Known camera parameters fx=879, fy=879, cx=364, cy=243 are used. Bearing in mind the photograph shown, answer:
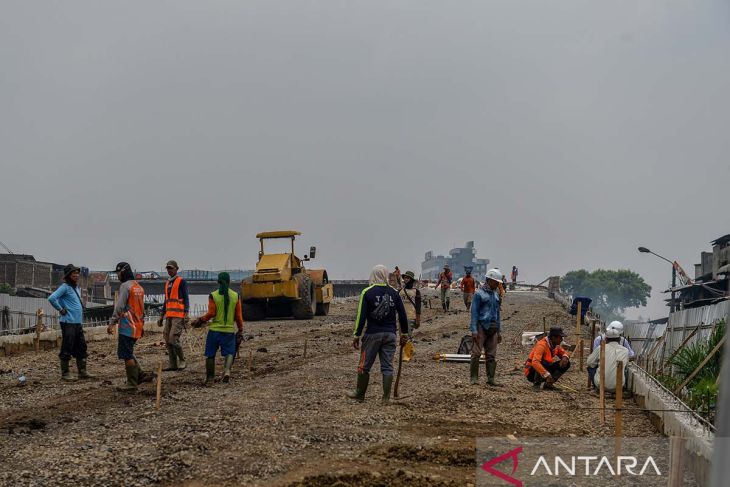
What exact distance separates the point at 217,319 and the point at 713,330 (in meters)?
6.63

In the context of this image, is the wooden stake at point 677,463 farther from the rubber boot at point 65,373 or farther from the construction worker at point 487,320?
the rubber boot at point 65,373

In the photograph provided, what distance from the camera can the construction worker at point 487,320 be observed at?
13117mm

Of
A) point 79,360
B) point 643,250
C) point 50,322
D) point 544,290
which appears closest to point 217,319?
point 79,360

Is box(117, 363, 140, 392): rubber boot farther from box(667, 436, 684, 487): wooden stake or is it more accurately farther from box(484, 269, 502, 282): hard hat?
box(667, 436, 684, 487): wooden stake

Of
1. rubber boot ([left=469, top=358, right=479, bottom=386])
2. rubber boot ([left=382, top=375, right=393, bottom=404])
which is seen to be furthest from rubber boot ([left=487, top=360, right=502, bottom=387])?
rubber boot ([left=382, top=375, right=393, bottom=404])

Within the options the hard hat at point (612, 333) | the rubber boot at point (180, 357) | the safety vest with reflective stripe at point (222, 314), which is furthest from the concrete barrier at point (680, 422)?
the rubber boot at point (180, 357)

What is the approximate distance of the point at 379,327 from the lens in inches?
432

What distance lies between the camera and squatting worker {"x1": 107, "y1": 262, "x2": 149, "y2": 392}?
11648 mm

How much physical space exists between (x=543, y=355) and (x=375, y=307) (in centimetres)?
378

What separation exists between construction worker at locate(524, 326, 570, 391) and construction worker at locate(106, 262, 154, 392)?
5.87 metres

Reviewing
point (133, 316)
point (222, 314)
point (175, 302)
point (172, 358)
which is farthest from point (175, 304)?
point (133, 316)

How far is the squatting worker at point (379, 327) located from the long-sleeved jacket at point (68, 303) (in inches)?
174

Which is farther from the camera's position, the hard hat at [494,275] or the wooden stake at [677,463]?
the hard hat at [494,275]

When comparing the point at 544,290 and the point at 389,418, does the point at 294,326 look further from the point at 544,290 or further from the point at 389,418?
the point at 544,290
